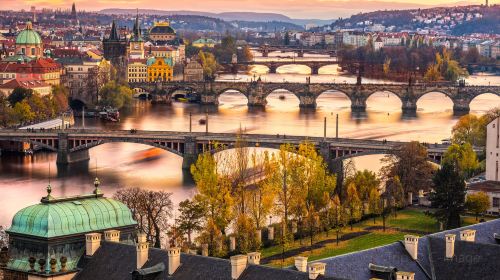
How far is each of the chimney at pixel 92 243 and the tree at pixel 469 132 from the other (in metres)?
35.3

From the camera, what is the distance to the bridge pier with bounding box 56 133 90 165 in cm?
6575

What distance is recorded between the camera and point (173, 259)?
2375cm

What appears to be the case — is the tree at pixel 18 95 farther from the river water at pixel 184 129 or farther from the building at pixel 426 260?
the building at pixel 426 260

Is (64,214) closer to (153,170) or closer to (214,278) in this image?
(214,278)

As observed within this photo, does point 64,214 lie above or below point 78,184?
above

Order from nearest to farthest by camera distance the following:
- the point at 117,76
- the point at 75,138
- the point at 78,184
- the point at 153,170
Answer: the point at 78,184 → the point at 153,170 → the point at 75,138 → the point at 117,76

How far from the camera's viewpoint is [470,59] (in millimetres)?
163500

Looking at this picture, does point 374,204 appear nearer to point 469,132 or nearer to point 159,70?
point 469,132

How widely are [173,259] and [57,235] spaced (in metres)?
2.62

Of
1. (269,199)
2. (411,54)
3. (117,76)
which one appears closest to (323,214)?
(269,199)

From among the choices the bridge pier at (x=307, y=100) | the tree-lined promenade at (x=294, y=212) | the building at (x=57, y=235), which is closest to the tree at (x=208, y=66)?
the bridge pier at (x=307, y=100)

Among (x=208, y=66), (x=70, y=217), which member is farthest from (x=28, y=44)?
(x=70, y=217)

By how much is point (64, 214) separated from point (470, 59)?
466 feet

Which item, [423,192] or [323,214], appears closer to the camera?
[323,214]
